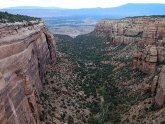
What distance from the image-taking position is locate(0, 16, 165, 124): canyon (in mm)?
44031

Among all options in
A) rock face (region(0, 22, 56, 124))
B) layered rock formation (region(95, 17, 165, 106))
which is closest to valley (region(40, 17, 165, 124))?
layered rock formation (region(95, 17, 165, 106))

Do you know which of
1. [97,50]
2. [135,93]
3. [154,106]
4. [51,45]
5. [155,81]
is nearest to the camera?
[154,106]

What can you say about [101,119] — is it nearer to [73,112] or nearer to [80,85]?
[73,112]

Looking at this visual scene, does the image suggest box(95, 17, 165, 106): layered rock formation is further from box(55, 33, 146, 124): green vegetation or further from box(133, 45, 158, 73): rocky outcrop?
box(55, 33, 146, 124): green vegetation

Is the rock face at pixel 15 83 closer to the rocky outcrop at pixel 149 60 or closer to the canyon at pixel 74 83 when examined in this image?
the canyon at pixel 74 83

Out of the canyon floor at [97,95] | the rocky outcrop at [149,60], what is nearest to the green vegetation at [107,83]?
the canyon floor at [97,95]

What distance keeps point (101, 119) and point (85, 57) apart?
58501mm

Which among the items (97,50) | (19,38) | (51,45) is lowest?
(97,50)

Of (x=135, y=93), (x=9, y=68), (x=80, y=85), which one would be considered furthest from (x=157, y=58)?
(x=9, y=68)

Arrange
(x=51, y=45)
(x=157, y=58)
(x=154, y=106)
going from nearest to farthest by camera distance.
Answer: (x=154, y=106) < (x=157, y=58) < (x=51, y=45)

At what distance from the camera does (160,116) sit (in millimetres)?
49812

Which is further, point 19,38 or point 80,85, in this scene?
point 80,85

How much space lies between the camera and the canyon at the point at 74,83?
44031mm

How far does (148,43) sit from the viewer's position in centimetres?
9706
